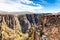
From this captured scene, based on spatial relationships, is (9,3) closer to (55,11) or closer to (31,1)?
(31,1)

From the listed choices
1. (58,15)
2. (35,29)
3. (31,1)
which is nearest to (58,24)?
(58,15)

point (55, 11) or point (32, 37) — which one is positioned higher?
point (55, 11)

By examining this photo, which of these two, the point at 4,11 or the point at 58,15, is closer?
the point at 58,15

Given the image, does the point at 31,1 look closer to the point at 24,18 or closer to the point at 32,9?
the point at 32,9

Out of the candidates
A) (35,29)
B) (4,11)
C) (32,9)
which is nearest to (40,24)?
(35,29)

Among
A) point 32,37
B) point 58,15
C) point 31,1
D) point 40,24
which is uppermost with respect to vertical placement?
point 31,1

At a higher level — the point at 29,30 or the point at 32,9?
the point at 32,9
